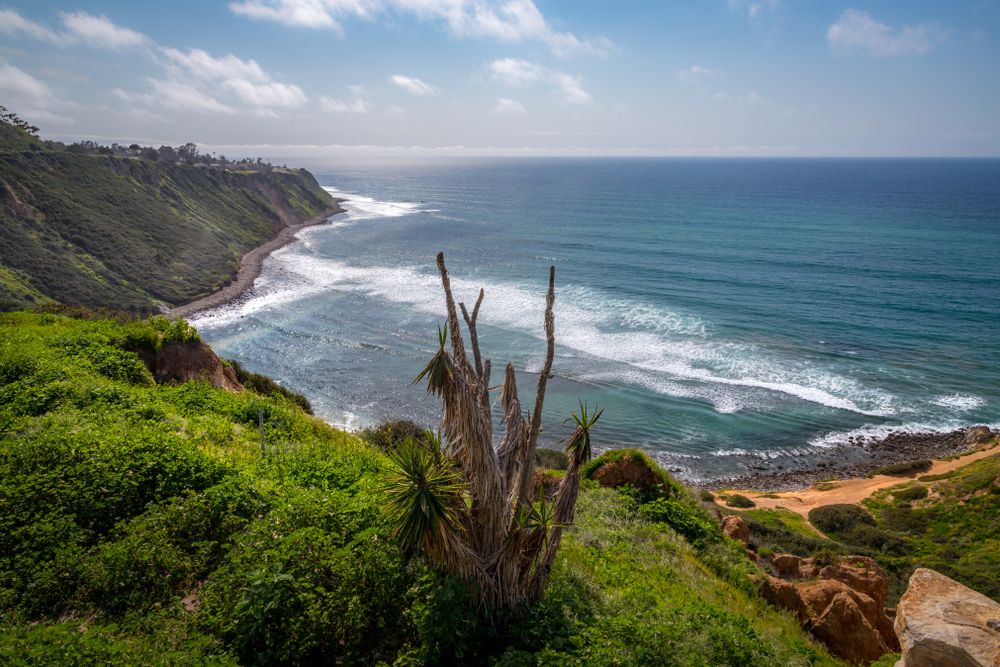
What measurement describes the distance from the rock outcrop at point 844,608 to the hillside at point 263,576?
0.65 m

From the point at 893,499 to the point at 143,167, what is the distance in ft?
312

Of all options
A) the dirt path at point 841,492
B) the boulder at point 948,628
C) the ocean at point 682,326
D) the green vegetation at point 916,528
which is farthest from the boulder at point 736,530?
the ocean at point 682,326

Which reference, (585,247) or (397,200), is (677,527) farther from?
(397,200)

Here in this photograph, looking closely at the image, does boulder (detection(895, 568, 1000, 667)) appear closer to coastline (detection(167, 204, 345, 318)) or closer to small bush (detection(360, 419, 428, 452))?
small bush (detection(360, 419, 428, 452))

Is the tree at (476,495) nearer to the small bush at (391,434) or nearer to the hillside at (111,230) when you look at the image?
the small bush at (391,434)

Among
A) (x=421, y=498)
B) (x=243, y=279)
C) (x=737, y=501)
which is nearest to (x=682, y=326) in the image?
(x=737, y=501)

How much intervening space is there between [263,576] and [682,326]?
138ft

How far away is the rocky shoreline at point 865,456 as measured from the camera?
28.4 m

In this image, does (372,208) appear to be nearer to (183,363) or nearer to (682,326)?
(682,326)

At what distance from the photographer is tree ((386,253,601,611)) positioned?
26.3 feet

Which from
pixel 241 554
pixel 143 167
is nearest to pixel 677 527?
pixel 241 554

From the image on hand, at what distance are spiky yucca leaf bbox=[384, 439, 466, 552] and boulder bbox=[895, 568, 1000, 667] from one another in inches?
297

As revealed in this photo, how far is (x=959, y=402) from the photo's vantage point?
3456cm

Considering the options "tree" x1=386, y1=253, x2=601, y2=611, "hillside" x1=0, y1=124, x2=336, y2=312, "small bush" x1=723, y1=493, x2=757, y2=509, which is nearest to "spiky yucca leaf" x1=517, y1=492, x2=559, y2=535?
"tree" x1=386, y1=253, x2=601, y2=611
